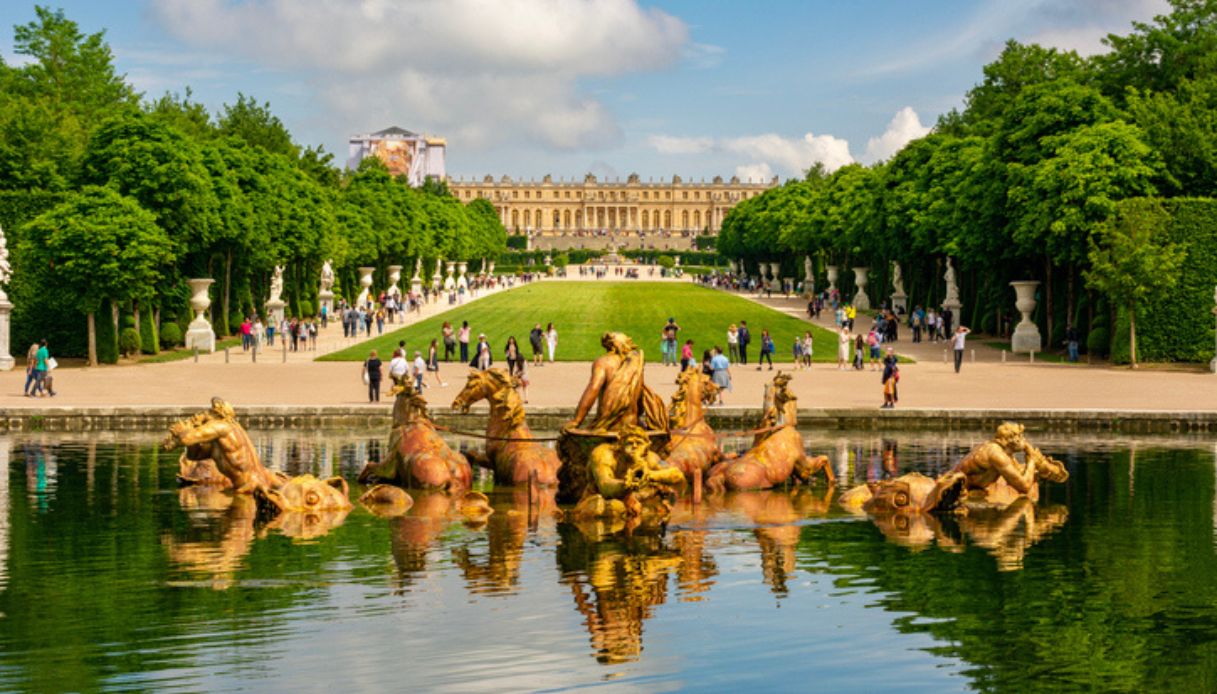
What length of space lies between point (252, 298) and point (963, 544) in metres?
51.6

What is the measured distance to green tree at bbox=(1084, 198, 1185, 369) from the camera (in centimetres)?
4522

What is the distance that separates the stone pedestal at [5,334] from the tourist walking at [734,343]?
20.6m

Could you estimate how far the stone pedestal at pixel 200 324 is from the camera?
181 ft

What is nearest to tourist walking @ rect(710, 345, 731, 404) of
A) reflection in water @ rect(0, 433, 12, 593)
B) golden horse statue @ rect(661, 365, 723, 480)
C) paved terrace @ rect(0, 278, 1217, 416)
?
paved terrace @ rect(0, 278, 1217, 416)

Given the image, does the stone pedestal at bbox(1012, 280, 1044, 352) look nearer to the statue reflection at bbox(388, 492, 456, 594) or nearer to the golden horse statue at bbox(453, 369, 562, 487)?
the golden horse statue at bbox(453, 369, 562, 487)

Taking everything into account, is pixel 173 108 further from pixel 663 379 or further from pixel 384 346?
pixel 663 379

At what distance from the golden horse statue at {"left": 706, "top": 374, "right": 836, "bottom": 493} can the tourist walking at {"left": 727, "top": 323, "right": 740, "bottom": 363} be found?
2529 cm

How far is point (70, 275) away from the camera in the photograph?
151 ft

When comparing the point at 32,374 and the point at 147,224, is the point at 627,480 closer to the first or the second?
the point at 32,374

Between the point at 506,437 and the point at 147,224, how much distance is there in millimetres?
29279

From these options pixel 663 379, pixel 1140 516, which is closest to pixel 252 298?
pixel 663 379

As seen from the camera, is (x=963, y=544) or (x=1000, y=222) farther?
(x=1000, y=222)

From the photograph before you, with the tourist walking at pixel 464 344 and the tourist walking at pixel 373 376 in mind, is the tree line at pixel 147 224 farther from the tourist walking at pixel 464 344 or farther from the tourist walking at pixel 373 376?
the tourist walking at pixel 373 376

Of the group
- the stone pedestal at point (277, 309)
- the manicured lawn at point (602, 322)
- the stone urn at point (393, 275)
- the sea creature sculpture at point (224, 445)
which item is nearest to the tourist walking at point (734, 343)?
the manicured lawn at point (602, 322)
